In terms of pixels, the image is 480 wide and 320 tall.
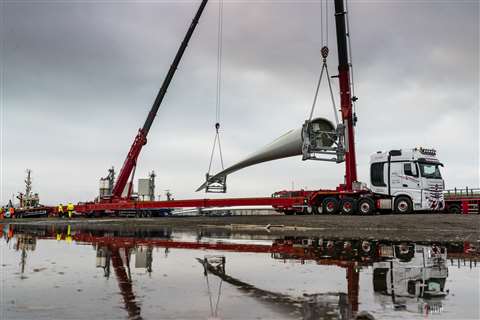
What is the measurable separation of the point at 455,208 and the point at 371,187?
250 inches

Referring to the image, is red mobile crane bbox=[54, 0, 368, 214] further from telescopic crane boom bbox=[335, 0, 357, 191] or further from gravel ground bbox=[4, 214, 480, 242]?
gravel ground bbox=[4, 214, 480, 242]

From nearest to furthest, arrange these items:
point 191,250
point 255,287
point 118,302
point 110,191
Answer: point 118,302, point 255,287, point 191,250, point 110,191

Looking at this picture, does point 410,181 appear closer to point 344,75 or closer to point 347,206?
point 347,206

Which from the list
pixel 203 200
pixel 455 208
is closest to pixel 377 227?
pixel 455 208

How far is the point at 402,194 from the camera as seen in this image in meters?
22.1

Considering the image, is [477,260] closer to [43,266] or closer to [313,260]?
[313,260]

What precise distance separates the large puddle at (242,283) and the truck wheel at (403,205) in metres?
10.1

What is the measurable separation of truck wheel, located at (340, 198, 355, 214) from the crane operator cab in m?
1.45

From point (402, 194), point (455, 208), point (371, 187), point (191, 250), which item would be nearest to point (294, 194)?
point (371, 187)

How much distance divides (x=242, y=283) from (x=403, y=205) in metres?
17.3

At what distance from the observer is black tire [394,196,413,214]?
856 inches

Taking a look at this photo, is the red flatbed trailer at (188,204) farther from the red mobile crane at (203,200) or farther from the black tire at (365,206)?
the black tire at (365,206)

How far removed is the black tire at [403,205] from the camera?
21734 mm

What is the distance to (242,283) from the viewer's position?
6.99 meters
